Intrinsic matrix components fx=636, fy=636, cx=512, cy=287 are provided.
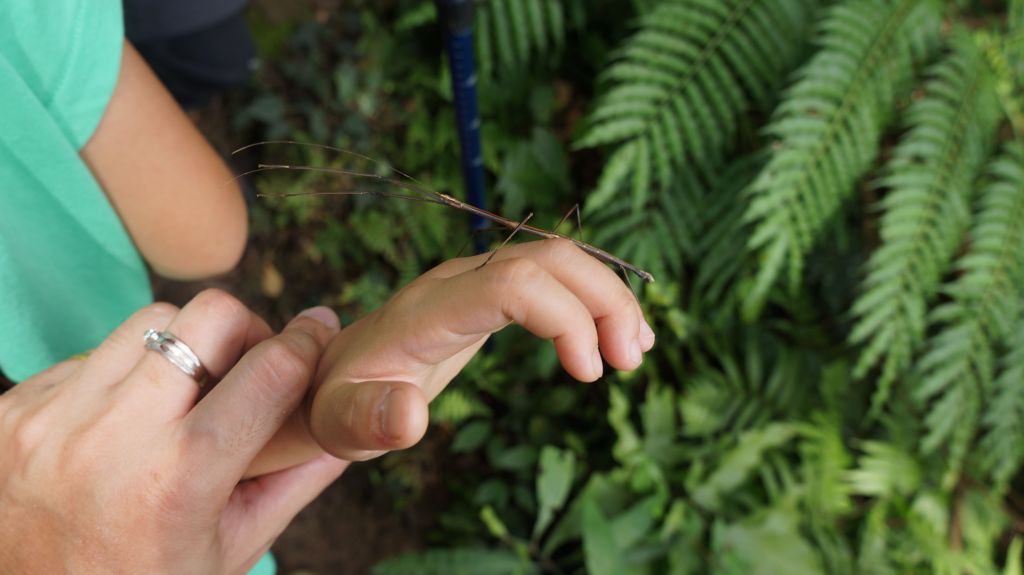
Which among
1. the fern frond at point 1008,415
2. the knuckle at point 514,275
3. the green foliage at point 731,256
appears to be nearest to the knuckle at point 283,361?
the knuckle at point 514,275

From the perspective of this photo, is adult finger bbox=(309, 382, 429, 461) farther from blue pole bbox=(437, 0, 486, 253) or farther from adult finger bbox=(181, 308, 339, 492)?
blue pole bbox=(437, 0, 486, 253)

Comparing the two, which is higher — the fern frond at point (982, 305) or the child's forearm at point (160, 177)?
the child's forearm at point (160, 177)

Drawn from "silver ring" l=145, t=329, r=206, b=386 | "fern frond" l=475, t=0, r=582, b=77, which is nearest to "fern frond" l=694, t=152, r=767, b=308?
"fern frond" l=475, t=0, r=582, b=77

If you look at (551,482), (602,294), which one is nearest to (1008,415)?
(551,482)

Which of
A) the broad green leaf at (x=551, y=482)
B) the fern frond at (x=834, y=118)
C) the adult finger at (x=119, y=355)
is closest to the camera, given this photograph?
the adult finger at (x=119, y=355)

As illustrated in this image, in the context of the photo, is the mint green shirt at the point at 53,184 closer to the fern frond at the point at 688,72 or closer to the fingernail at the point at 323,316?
the fingernail at the point at 323,316

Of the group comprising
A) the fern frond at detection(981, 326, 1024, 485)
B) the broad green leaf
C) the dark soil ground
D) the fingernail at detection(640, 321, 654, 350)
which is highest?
the fingernail at detection(640, 321, 654, 350)
